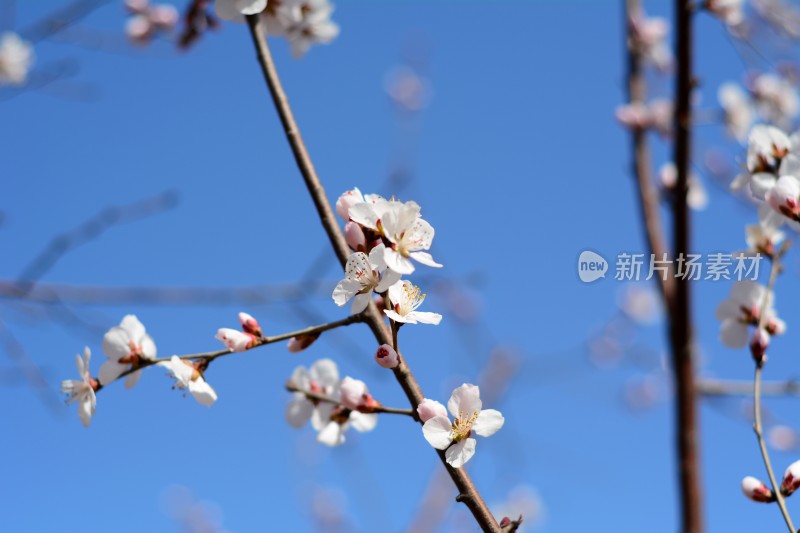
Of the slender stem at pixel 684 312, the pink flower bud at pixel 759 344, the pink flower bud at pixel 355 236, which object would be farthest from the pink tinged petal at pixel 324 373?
the pink flower bud at pixel 759 344

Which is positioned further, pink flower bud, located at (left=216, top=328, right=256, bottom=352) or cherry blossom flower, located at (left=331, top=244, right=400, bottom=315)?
pink flower bud, located at (left=216, top=328, right=256, bottom=352)

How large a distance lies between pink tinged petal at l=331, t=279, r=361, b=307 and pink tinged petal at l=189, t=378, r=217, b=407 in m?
0.28

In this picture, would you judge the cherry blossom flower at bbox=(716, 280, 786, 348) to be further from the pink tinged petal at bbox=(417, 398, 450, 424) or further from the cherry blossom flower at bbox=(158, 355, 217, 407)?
the cherry blossom flower at bbox=(158, 355, 217, 407)

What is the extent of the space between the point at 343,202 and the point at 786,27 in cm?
243

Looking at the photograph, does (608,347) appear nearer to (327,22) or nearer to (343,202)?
(327,22)

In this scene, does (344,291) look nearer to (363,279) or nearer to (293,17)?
(363,279)

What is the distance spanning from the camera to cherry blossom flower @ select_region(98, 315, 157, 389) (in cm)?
107

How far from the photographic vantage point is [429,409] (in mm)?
888

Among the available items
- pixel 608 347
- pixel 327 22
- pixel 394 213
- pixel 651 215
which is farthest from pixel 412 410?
pixel 608 347

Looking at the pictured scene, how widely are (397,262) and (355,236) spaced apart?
0.09 meters

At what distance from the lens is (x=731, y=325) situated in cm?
140

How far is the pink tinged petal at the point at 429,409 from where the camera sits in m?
0.89

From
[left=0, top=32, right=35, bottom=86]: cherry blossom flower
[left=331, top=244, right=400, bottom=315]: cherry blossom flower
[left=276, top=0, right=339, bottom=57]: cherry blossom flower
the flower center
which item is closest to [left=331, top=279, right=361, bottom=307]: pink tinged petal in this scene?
[left=331, top=244, right=400, bottom=315]: cherry blossom flower

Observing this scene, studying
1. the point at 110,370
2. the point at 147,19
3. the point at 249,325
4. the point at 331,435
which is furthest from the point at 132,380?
the point at 147,19
